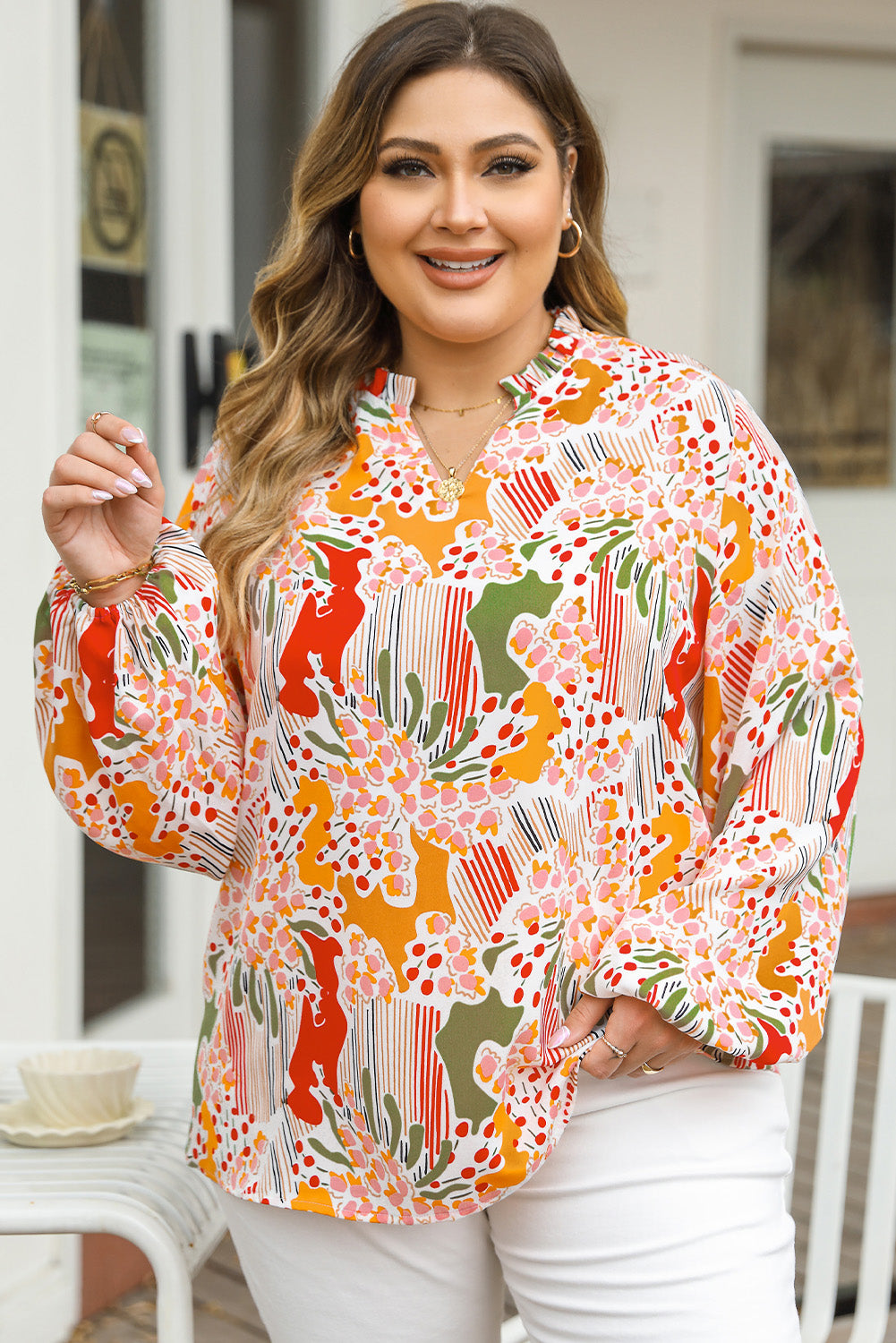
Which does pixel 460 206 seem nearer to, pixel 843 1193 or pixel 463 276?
pixel 463 276

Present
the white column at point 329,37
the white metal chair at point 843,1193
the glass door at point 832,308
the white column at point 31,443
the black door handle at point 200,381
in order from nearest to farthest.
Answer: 1. the white metal chair at point 843,1193
2. the white column at point 31,443
3. the black door handle at point 200,381
4. the white column at point 329,37
5. the glass door at point 832,308

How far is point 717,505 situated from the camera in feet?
4.66

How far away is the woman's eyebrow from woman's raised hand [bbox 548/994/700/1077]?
748mm

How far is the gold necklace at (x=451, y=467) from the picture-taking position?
1.46 meters

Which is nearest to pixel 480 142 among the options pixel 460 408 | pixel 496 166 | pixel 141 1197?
pixel 496 166

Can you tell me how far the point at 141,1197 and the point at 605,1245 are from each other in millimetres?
469

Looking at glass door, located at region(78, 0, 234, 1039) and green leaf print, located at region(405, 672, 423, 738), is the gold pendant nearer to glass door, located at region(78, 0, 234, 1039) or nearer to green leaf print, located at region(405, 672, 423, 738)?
green leaf print, located at region(405, 672, 423, 738)

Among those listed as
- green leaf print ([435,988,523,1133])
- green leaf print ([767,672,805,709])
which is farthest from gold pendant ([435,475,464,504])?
green leaf print ([435,988,523,1133])

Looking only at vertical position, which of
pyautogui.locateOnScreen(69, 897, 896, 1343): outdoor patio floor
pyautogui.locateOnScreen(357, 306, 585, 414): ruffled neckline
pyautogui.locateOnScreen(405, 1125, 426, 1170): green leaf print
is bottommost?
pyautogui.locateOnScreen(69, 897, 896, 1343): outdoor patio floor

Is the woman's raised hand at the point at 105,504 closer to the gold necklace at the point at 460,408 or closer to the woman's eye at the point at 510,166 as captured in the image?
the gold necklace at the point at 460,408

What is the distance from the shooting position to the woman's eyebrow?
143 cm

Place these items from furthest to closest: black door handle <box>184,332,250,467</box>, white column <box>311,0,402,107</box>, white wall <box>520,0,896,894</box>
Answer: white wall <box>520,0,896,894</box> < white column <box>311,0,402,107</box> < black door handle <box>184,332,250,467</box>

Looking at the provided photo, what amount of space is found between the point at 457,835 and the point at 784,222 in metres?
4.41

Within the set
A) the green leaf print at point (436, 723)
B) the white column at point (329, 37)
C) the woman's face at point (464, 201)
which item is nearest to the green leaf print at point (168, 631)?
the green leaf print at point (436, 723)
